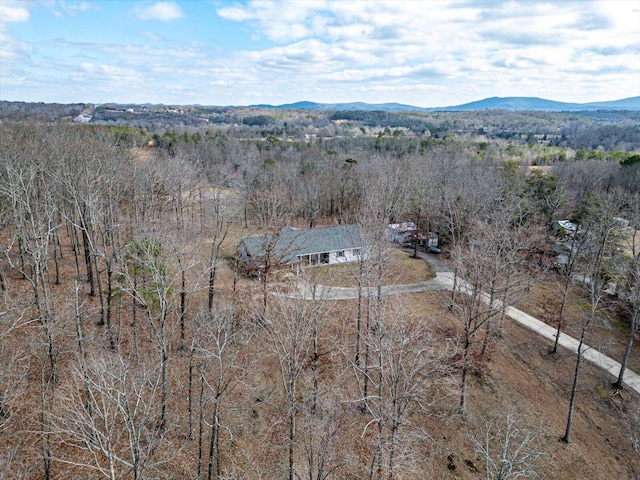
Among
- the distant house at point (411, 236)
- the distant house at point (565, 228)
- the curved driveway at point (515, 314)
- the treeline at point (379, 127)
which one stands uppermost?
the treeline at point (379, 127)

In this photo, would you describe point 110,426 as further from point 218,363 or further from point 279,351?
point 279,351

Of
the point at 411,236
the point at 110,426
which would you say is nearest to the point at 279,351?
the point at 110,426

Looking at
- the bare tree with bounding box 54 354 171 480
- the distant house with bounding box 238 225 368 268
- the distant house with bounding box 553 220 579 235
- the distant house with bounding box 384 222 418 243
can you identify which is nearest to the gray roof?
the distant house with bounding box 238 225 368 268

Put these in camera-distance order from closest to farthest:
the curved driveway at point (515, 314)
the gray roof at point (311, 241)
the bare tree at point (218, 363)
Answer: the bare tree at point (218, 363) → the curved driveway at point (515, 314) → the gray roof at point (311, 241)

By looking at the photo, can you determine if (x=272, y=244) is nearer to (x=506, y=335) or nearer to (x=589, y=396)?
(x=506, y=335)

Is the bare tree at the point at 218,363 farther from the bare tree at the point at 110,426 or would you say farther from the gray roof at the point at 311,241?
the gray roof at the point at 311,241

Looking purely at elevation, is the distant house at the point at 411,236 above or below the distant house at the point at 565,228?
below

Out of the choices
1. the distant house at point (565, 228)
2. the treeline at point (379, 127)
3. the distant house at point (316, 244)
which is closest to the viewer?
the distant house at point (316, 244)

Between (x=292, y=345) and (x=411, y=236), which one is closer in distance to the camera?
(x=292, y=345)

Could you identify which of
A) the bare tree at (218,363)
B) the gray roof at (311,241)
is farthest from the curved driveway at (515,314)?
the gray roof at (311,241)
